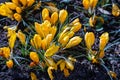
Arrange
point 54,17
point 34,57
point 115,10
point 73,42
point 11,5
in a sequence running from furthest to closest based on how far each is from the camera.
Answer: point 115,10 → point 11,5 → point 54,17 → point 73,42 → point 34,57

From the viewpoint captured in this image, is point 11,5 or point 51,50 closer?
point 51,50

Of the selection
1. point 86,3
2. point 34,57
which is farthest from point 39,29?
point 86,3

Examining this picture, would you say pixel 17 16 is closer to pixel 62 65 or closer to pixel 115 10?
pixel 62 65

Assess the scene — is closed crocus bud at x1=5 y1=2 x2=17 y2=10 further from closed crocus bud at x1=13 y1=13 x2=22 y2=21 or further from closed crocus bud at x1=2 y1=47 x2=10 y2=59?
closed crocus bud at x1=2 y1=47 x2=10 y2=59

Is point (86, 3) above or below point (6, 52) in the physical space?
above

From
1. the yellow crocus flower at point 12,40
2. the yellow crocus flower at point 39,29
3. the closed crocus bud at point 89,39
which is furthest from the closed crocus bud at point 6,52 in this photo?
the closed crocus bud at point 89,39

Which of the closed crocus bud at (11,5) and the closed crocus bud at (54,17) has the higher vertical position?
the closed crocus bud at (11,5)

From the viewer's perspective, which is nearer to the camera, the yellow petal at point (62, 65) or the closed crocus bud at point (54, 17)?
the yellow petal at point (62, 65)

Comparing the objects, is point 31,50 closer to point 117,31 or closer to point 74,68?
point 74,68

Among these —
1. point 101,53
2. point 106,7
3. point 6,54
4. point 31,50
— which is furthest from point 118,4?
point 6,54

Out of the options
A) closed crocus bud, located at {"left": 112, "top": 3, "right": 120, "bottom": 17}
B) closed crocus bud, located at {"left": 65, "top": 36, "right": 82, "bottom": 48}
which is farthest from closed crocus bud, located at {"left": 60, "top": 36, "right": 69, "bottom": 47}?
closed crocus bud, located at {"left": 112, "top": 3, "right": 120, "bottom": 17}

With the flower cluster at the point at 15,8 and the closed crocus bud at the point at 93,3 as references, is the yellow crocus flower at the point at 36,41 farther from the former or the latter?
the closed crocus bud at the point at 93,3
